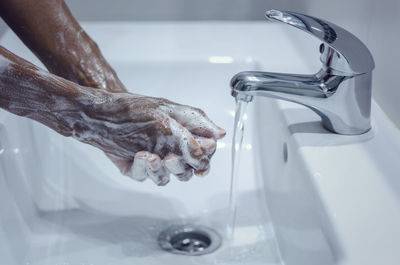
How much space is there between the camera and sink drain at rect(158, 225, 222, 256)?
26.4 inches

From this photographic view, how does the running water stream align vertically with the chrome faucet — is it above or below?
below

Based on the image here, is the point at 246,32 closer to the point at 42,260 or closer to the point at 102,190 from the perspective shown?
the point at 102,190

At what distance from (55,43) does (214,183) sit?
275mm

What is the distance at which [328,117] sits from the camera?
2.06 feet

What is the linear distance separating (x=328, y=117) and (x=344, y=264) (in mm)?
224

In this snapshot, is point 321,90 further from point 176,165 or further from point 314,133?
point 176,165

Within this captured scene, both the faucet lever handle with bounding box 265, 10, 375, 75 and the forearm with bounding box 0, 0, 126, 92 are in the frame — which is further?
the forearm with bounding box 0, 0, 126, 92

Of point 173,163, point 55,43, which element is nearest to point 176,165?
point 173,163

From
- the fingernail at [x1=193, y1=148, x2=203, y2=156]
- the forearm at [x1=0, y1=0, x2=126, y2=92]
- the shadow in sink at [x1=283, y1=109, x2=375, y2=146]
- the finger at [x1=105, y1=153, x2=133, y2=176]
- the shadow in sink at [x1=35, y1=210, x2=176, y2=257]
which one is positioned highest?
the forearm at [x1=0, y1=0, x2=126, y2=92]

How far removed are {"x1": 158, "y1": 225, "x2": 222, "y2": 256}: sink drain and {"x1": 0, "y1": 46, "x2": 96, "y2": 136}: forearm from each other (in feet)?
0.62

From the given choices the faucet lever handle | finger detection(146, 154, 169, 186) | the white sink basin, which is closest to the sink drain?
the white sink basin

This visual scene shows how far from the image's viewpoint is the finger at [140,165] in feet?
1.90

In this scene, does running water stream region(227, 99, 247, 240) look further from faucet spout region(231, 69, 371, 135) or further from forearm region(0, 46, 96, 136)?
forearm region(0, 46, 96, 136)

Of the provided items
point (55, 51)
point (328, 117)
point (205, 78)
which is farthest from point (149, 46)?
point (328, 117)
